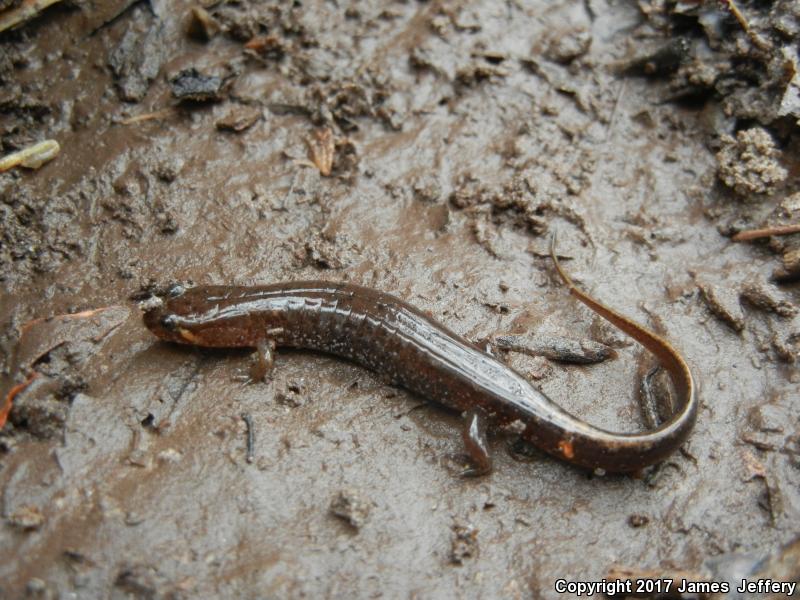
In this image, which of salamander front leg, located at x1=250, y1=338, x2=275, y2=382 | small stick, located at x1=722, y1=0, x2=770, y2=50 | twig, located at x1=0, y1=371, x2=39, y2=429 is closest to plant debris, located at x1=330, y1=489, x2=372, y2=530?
salamander front leg, located at x1=250, y1=338, x2=275, y2=382

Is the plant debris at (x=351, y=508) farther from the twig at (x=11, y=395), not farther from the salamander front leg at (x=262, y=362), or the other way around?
the twig at (x=11, y=395)

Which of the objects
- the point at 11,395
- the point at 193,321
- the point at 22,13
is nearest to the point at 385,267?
the point at 193,321

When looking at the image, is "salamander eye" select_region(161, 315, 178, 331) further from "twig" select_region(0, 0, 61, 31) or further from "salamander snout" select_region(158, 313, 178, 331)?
"twig" select_region(0, 0, 61, 31)

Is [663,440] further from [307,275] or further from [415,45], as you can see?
[415,45]

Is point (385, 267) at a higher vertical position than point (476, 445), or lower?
higher

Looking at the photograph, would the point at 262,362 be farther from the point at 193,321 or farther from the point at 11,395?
the point at 11,395

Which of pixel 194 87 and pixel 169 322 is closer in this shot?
pixel 169 322
